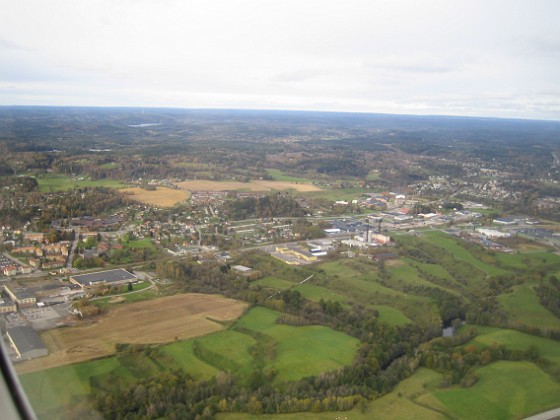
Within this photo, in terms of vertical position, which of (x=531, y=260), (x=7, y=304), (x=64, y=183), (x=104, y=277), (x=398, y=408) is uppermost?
(x=64, y=183)

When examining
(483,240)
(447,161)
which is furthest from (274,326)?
(447,161)

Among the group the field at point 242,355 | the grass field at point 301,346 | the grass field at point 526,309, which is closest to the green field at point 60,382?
the field at point 242,355

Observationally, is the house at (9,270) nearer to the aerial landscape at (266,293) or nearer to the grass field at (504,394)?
the aerial landscape at (266,293)

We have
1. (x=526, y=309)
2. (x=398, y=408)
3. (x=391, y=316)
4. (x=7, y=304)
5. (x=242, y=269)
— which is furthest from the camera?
(x=242, y=269)

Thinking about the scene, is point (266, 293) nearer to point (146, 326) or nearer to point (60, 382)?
point (146, 326)

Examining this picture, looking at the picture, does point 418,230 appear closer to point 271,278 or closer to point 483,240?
point 483,240

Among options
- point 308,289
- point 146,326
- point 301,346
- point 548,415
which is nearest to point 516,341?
point 548,415
